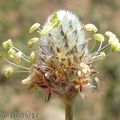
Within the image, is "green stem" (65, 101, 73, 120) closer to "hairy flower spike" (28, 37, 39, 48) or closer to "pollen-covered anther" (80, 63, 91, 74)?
"pollen-covered anther" (80, 63, 91, 74)

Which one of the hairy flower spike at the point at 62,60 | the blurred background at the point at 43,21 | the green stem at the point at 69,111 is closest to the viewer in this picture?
the green stem at the point at 69,111

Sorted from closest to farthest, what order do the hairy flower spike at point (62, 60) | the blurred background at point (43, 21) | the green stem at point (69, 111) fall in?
the green stem at point (69, 111) < the hairy flower spike at point (62, 60) < the blurred background at point (43, 21)

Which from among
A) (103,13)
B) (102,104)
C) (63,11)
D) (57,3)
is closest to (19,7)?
(57,3)

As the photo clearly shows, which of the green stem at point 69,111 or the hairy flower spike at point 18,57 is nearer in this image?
the green stem at point 69,111

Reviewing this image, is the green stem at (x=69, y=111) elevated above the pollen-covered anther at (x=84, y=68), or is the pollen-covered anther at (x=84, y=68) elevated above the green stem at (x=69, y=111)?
the pollen-covered anther at (x=84, y=68)

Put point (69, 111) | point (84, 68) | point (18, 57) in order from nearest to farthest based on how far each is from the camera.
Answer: point (69, 111) → point (84, 68) → point (18, 57)

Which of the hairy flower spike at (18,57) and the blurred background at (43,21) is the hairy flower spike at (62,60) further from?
the blurred background at (43,21)

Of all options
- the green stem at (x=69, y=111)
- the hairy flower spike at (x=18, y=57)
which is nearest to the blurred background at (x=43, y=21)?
the hairy flower spike at (x=18, y=57)

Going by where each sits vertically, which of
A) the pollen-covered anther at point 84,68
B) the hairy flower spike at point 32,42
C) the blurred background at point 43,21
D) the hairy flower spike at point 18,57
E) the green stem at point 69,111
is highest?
the blurred background at point 43,21

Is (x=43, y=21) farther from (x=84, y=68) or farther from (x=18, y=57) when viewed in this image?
(x=84, y=68)

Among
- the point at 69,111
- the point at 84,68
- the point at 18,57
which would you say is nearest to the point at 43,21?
the point at 18,57

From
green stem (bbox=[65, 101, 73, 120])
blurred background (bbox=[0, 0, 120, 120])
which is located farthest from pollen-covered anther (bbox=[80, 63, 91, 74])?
blurred background (bbox=[0, 0, 120, 120])
